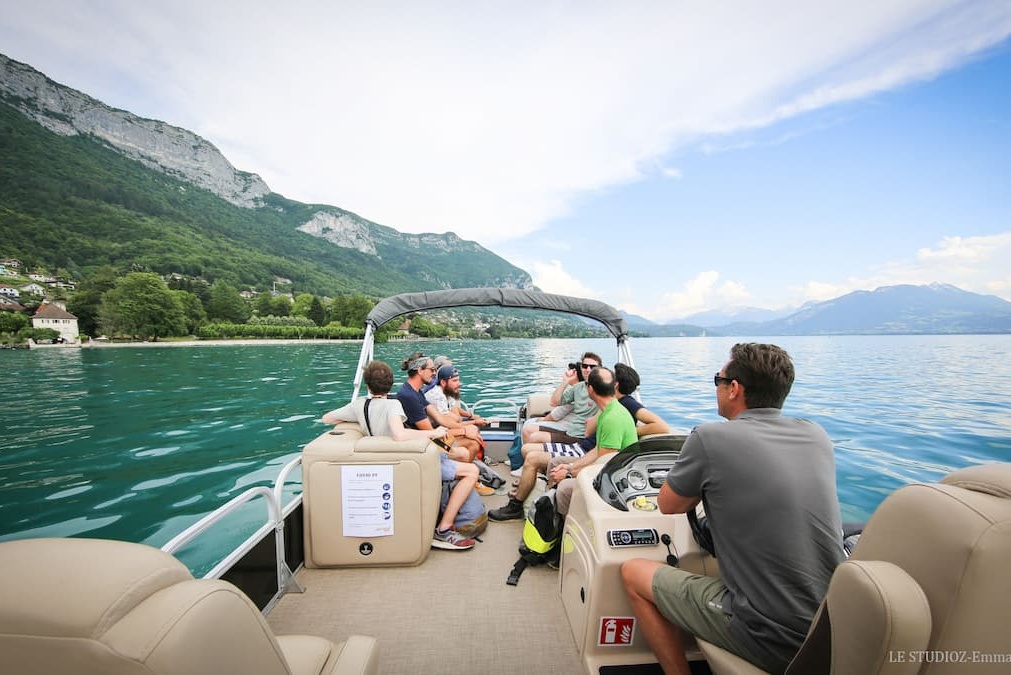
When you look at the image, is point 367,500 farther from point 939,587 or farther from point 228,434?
point 228,434

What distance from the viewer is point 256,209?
407 ft

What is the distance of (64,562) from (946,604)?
1525 mm

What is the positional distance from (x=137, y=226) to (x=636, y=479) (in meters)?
98.1

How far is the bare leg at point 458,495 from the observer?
10.0 ft

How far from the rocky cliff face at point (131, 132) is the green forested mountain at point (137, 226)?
66.9 inches

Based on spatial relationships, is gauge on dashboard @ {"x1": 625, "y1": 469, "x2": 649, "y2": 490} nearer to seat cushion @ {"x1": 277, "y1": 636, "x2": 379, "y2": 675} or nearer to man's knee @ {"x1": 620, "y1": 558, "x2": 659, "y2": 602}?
man's knee @ {"x1": 620, "y1": 558, "x2": 659, "y2": 602}

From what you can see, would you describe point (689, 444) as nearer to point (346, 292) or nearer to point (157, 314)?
point (157, 314)

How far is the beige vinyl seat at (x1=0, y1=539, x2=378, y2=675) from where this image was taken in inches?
18.9

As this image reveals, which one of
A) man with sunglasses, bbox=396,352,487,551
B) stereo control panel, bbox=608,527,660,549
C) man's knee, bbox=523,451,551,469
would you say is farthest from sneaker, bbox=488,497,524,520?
stereo control panel, bbox=608,527,660,549

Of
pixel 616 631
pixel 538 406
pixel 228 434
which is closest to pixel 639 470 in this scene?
pixel 616 631

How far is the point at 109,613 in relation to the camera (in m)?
0.52

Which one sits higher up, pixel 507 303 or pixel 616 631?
pixel 507 303

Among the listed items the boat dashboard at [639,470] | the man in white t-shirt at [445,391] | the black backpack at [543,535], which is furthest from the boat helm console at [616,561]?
the man in white t-shirt at [445,391]

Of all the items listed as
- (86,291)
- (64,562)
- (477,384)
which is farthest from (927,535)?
(86,291)
